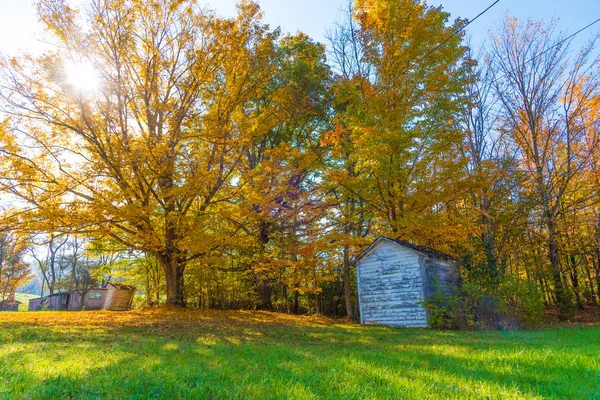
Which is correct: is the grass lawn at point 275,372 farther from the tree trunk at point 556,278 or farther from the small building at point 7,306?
the small building at point 7,306

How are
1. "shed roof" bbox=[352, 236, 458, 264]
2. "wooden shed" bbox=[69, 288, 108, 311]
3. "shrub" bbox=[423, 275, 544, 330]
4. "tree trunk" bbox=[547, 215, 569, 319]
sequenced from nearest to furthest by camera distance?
1. "shrub" bbox=[423, 275, 544, 330]
2. "shed roof" bbox=[352, 236, 458, 264]
3. "tree trunk" bbox=[547, 215, 569, 319]
4. "wooden shed" bbox=[69, 288, 108, 311]

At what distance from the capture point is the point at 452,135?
468 inches

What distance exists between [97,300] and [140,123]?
628 inches

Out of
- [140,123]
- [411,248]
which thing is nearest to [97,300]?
[140,123]

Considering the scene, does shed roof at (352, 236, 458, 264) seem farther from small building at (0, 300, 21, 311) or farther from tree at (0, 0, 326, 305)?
small building at (0, 300, 21, 311)

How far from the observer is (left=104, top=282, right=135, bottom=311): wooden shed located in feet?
65.5

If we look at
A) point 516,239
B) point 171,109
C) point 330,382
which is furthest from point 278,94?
point 516,239

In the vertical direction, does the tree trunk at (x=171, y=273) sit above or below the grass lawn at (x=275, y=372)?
above

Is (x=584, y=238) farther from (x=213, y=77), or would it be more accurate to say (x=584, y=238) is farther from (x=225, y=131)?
(x=213, y=77)

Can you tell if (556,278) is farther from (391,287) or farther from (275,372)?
(275,372)

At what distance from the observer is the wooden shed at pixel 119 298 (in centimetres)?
1997

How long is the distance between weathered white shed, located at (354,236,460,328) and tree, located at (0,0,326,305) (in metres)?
5.54

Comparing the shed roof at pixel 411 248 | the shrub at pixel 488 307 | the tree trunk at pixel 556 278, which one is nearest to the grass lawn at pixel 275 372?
the shrub at pixel 488 307

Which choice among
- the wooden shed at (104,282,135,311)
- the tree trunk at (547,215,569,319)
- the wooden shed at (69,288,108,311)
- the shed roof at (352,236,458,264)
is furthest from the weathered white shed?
the wooden shed at (69,288,108,311)
